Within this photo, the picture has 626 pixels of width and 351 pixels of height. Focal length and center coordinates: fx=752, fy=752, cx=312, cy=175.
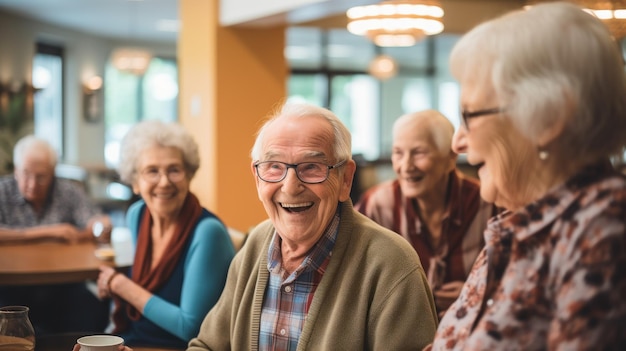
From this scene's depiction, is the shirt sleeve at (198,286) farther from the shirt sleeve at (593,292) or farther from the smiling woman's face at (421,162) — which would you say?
the shirt sleeve at (593,292)

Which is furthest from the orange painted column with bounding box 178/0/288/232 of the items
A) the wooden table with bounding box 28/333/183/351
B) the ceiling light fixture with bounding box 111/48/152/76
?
the ceiling light fixture with bounding box 111/48/152/76

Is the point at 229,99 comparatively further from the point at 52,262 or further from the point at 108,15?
the point at 108,15

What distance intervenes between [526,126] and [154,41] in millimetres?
14237

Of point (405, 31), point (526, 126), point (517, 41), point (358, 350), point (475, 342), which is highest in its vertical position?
point (405, 31)

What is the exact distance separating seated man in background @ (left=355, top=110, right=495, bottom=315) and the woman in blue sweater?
2.65 ft

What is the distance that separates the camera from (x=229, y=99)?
21.4ft

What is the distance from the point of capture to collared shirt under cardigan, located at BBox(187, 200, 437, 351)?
1661mm

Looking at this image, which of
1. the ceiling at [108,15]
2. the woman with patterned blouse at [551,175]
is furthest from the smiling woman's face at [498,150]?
the ceiling at [108,15]

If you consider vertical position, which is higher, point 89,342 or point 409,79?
point 409,79

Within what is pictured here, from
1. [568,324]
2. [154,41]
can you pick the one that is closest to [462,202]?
[568,324]

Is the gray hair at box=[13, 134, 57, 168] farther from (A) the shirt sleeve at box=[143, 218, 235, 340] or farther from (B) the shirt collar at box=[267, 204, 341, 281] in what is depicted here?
(B) the shirt collar at box=[267, 204, 341, 281]

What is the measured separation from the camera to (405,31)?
715cm

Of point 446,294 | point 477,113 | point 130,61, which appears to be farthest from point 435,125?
point 130,61

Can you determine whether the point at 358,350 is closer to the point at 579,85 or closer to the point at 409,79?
the point at 579,85
